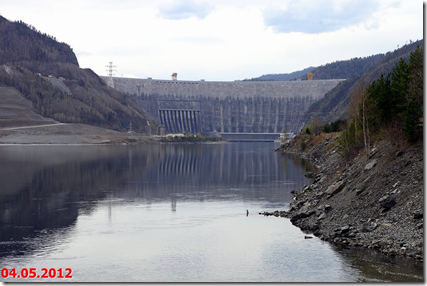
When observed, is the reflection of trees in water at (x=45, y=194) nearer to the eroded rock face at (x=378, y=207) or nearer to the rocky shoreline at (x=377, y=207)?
the rocky shoreline at (x=377, y=207)

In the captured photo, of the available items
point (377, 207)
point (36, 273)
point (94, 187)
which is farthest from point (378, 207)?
point (94, 187)

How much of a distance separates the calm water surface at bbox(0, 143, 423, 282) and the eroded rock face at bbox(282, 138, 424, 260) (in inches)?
31.0

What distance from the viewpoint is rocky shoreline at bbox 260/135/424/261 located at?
2534 cm

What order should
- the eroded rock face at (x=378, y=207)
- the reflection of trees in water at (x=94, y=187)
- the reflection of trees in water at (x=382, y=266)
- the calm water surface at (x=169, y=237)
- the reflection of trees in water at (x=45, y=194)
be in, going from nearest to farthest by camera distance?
the reflection of trees in water at (x=382, y=266), the calm water surface at (x=169, y=237), the eroded rock face at (x=378, y=207), the reflection of trees in water at (x=45, y=194), the reflection of trees in water at (x=94, y=187)

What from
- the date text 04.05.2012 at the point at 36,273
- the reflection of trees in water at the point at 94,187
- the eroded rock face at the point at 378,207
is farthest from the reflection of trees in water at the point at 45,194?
the eroded rock face at the point at 378,207

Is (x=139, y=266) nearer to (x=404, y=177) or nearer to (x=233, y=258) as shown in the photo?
(x=233, y=258)

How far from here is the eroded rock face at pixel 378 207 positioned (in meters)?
25.3

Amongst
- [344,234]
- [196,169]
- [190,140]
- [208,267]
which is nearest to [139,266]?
[208,267]

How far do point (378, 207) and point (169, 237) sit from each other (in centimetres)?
946

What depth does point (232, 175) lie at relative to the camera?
6525 cm

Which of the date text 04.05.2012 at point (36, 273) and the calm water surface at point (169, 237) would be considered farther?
the calm water surface at point (169, 237)

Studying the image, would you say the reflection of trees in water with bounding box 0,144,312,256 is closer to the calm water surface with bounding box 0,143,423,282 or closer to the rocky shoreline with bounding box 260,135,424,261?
the calm water surface with bounding box 0,143,423,282

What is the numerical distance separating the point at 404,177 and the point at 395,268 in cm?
785

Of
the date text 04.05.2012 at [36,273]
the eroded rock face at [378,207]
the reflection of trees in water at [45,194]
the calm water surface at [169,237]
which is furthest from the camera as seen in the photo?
Answer: the reflection of trees in water at [45,194]
